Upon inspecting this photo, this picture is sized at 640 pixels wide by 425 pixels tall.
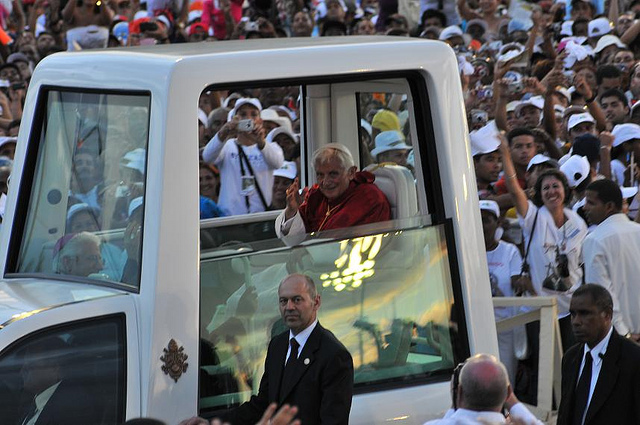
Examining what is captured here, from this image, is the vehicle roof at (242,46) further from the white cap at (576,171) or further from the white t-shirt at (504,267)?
the white cap at (576,171)

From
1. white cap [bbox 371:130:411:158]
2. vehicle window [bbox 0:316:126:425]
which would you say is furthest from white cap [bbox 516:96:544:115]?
vehicle window [bbox 0:316:126:425]

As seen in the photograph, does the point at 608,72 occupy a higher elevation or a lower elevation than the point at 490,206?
higher

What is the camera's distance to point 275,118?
11.4 m

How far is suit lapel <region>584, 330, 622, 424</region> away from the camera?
18.2ft

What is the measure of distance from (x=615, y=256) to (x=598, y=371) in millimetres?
1741

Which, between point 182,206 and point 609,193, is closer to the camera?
point 182,206

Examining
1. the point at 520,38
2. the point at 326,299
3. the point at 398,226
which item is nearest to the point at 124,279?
the point at 326,299

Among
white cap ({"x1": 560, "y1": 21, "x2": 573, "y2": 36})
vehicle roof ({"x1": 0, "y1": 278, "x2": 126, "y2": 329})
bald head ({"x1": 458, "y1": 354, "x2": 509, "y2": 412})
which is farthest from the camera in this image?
white cap ({"x1": 560, "y1": 21, "x2": 573, "y2": 36})

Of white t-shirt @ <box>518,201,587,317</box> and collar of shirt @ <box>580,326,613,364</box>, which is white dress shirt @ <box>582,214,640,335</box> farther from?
collar of shirt @ <box>580,326,613,364</box>

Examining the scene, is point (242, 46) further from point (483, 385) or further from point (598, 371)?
point (598, 371)

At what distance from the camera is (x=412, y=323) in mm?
4980

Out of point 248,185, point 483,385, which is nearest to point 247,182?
point 248,185

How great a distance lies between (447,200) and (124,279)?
53.9 inches

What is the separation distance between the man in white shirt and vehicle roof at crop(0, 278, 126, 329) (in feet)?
11.6
